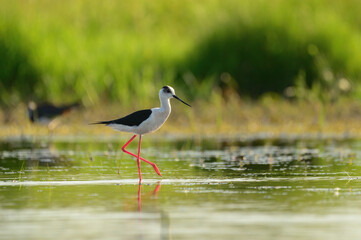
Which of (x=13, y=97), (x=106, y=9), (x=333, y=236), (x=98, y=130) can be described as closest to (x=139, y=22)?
(x=106, y=9)

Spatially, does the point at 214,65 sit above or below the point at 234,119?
above

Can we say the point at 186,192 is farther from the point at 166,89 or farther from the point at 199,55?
the point at 199,55

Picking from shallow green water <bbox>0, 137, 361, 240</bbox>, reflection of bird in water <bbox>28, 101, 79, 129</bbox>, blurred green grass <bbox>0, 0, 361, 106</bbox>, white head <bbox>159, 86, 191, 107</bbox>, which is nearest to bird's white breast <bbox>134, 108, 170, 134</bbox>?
white head <bbox>159, 86, 191, 107</bbox>

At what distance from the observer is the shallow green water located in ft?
20.7

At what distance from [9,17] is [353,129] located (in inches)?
327

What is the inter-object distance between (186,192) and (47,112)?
8.12 metres

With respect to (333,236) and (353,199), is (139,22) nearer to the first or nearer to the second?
(353,199)

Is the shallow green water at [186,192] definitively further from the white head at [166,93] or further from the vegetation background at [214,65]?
the vegetation background at [214,65]

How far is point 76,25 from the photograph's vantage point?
21875mm

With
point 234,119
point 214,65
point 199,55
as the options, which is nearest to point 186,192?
point 234,119

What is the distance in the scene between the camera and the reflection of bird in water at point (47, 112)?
1570 cm

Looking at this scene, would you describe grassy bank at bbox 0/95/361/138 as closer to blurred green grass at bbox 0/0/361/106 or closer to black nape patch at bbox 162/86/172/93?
blurred green grass at bbox 0/0/361/106

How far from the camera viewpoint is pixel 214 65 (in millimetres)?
19547

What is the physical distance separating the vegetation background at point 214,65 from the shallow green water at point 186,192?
4074mm
